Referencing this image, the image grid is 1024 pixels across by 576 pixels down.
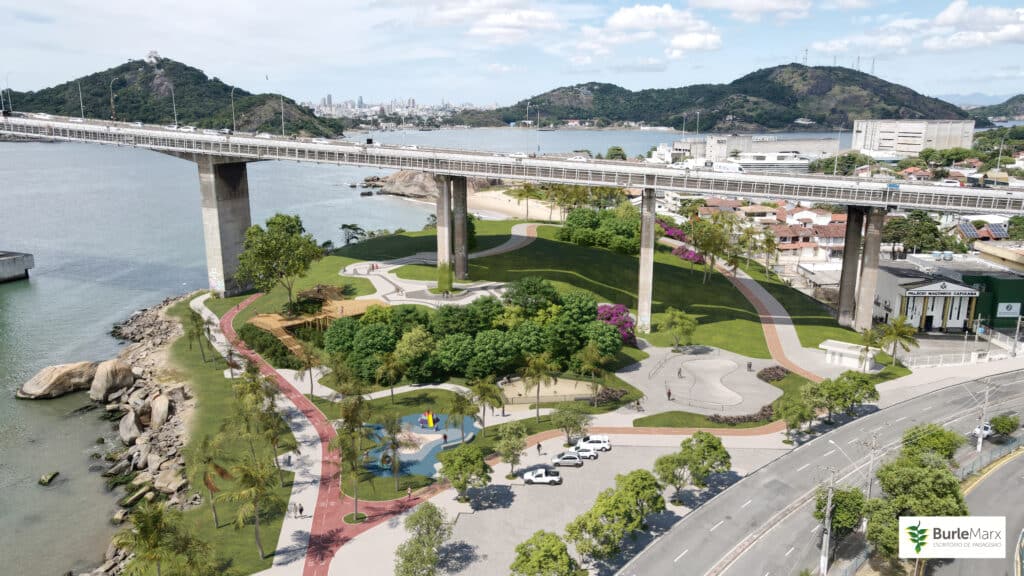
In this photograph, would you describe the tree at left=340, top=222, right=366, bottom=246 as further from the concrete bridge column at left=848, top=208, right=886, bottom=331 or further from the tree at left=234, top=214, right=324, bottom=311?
the concrete bridge column at left=848, top=208, right=886, bottom=331

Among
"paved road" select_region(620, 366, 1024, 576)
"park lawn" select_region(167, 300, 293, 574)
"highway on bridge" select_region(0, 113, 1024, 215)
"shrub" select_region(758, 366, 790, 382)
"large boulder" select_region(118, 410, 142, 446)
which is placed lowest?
"large boulder" select_region(118, 410, 142, 446)

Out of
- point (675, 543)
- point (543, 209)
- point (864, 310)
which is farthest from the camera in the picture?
point (543, 209)

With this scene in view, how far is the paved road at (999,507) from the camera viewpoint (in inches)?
1570

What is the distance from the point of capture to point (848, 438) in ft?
188

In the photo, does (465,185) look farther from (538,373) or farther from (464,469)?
(464,469)

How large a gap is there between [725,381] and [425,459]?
3349cm

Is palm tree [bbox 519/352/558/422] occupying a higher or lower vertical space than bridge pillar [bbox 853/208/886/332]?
lower

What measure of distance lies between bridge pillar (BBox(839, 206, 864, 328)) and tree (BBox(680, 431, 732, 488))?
4818 cm

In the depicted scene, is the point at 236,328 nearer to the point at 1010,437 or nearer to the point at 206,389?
the point at 206,389

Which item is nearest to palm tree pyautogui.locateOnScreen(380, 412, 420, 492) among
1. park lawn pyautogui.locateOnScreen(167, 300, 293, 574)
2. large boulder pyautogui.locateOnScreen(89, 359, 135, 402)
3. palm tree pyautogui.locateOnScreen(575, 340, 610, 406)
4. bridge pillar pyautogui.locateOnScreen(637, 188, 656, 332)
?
park lawn pyautogui.locateOnScreen(167, 300, 293, 574)

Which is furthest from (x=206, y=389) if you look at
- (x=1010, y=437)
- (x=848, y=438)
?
(x=1010, y=437)

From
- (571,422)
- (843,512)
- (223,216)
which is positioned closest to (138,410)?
(223,216)

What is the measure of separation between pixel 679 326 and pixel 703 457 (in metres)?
30.8

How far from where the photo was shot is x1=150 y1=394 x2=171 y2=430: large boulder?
65.2m
